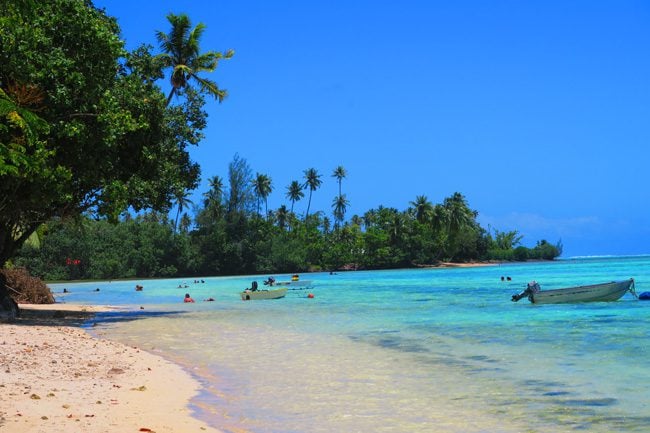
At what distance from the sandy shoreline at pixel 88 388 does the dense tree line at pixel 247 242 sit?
2479 inches

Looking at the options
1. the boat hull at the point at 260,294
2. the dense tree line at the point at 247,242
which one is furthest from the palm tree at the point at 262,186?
the boat hull at the point at 260,294

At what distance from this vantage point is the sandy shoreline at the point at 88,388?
773 cm

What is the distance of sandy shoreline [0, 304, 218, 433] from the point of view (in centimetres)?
773

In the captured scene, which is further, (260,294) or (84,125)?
(260,294)

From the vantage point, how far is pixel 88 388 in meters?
10.1

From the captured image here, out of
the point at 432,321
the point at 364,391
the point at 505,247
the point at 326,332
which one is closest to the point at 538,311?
the point at 432,321

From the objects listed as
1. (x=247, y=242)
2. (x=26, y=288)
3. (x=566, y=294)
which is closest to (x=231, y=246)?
(x=247, y=242)

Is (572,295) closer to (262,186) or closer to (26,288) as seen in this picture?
(26,288)

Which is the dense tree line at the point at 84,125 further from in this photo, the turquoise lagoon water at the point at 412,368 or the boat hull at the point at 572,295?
the boat hull at the point at 572,295

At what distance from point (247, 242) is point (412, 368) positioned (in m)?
88.8

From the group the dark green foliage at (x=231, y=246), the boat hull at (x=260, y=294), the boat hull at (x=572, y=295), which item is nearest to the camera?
the boat hull at (x=572, y=295)

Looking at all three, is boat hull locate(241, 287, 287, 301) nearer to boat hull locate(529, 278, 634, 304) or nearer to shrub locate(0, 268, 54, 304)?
shrub locate(0, 268, 54, 304)

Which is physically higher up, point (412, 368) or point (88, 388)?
point (88, 388)

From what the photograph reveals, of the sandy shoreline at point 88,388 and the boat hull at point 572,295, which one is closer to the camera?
the sandy shoreline at point 88,388
